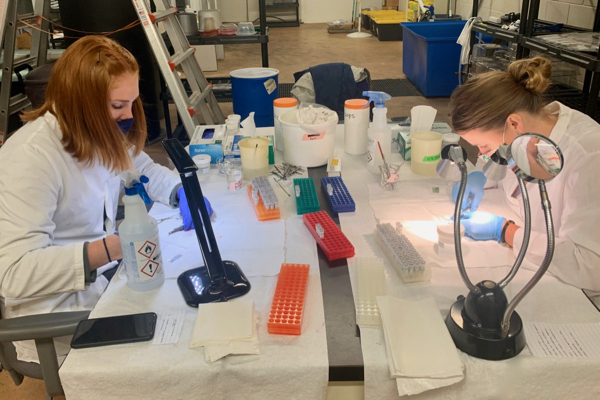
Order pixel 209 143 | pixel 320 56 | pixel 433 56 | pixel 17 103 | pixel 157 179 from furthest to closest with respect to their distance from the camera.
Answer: pixel 320 56 → pixel 433 56 → pixel 17 103 → pixel 209 143 → pixel 157 179

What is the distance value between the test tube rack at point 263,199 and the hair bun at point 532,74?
0.69 m

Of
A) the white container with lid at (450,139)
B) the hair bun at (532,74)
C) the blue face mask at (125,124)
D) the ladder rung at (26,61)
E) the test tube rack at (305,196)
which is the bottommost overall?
the test tube rack at (305,196)

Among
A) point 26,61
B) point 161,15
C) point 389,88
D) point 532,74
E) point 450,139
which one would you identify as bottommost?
point 389,88

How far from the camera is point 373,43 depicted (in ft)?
22.9

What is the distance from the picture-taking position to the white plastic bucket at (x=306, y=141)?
1.57 meters

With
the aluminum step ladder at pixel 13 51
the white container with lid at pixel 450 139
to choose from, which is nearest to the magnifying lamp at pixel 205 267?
the white container with lid at pixel 450 139

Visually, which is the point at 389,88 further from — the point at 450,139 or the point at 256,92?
the point at 450,139

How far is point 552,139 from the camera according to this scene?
3.79 ft

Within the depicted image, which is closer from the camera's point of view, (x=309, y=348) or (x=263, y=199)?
(x=309, y=348)

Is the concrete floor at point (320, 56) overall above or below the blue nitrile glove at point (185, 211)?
below

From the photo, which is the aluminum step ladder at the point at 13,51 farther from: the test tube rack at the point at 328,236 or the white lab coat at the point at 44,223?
the test tube rack at the point at 328,236

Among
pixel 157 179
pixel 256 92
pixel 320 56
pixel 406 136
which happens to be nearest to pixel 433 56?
pixel 256 92

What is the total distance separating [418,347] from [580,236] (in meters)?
0.44

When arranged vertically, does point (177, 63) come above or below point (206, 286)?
above
